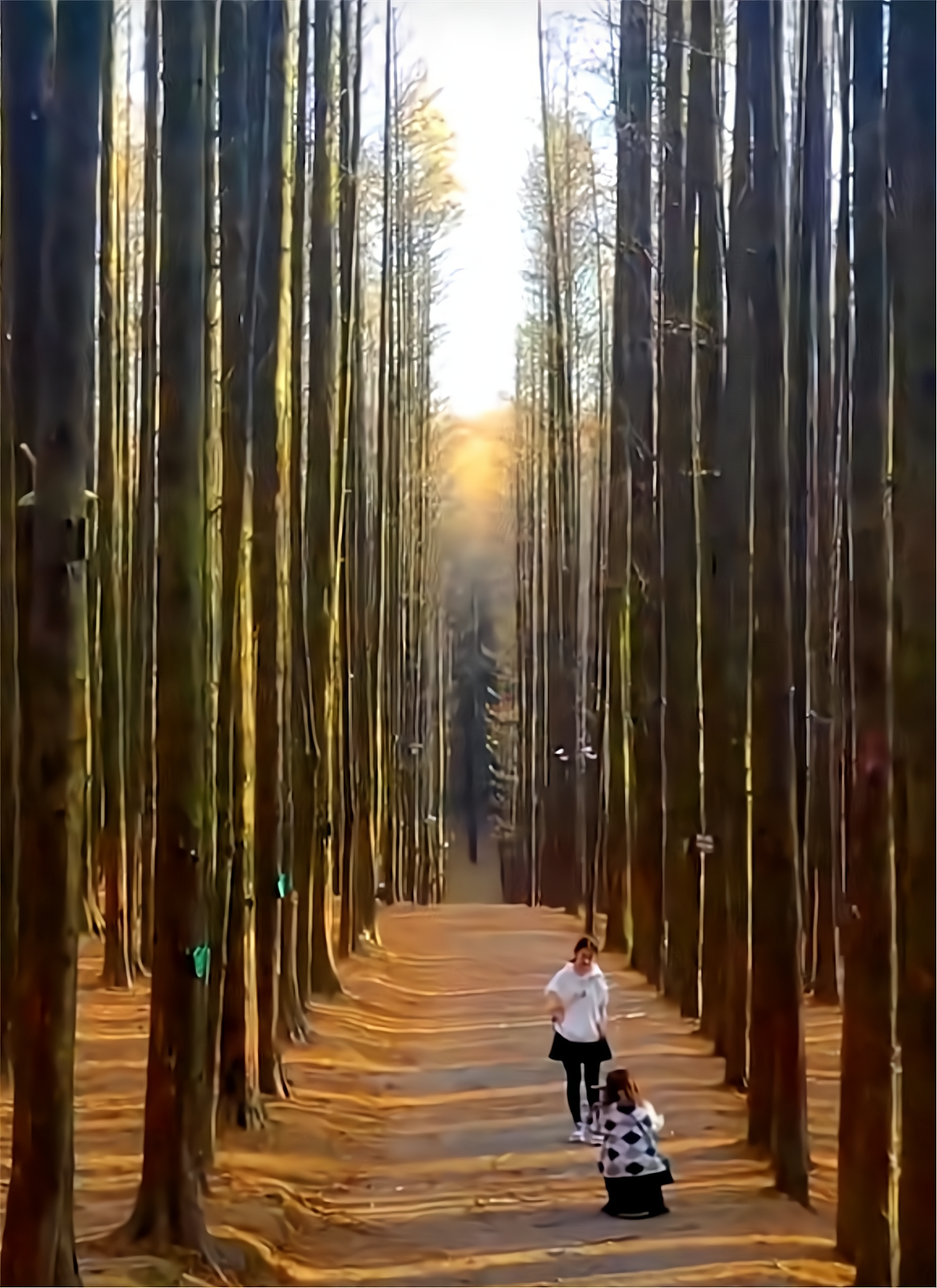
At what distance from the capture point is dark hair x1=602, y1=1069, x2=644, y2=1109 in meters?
6.33

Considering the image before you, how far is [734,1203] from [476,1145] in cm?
146

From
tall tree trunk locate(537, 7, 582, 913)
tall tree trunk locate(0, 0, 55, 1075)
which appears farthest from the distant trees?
tall tree trunk locate(537, 7, 582, 913)

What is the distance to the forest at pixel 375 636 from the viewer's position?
4766 millimetres

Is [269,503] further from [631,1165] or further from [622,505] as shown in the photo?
→ [622,505]

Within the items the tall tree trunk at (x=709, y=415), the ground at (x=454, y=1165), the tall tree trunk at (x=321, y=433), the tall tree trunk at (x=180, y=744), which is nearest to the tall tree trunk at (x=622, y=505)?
the tall tree trunk at (x=709, y=415)

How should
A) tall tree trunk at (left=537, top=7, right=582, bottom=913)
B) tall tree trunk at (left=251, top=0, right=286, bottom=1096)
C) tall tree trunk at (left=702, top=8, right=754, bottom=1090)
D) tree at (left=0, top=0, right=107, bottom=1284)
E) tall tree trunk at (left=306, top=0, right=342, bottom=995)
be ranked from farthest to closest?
tall tree trunk at (left=537, top=7, right=582, bottom=913) < tall tree trunk at (left=306, top=0, right=342, bottom=995) < tall tree trunk at (left=251, top=0, right=286, bottom=1096) < tall tree trunk at (left=702, top=8, right=754, bottom=1090) < tree at (left=0, top=0, right=107, bottom=1284)

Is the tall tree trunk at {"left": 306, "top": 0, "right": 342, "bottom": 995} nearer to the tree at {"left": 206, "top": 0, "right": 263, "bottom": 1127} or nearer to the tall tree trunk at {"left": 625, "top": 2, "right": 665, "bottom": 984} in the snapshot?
the tall tree trunk at {"left": 625, "top": 2, "right": 665, "bottom": 984}

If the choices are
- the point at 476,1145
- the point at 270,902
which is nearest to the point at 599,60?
the point at 270,902

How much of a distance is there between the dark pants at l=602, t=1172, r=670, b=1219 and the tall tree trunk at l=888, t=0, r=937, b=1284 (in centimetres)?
152

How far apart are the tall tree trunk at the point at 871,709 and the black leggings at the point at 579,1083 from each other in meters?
2.30

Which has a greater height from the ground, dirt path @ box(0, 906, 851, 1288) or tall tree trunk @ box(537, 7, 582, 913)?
tall tree trunk @ box(537, 7, 582, 913)

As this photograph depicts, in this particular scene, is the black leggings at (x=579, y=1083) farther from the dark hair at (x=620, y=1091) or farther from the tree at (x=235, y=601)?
the tree at (x=235, y=601)

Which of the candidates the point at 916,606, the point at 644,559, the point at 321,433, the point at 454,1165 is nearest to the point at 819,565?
the point at 644,559

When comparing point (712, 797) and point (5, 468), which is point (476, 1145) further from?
point (5, 468)
